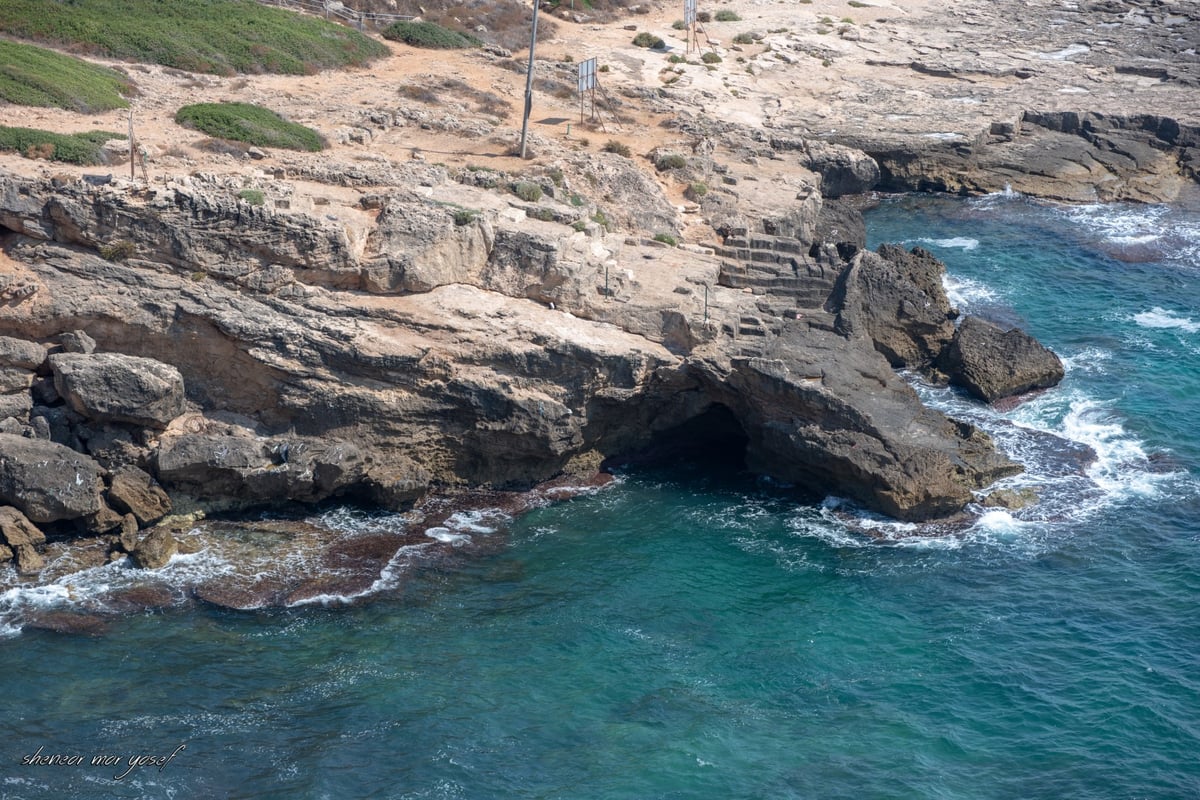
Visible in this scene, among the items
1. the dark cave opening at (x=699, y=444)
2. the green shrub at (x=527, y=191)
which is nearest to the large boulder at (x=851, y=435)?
the dark cave opening at (x=699, y=444)

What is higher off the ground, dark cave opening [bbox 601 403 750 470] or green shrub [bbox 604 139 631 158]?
green shrub [bbox 604 139 631 158]

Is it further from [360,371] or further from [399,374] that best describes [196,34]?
[399,374]

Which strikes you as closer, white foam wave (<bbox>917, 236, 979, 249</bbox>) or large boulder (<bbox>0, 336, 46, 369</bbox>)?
large boulder (<bbox>0, 336, 46, 369</bbox>)

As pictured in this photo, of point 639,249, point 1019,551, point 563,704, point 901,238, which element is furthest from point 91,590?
point 901,238

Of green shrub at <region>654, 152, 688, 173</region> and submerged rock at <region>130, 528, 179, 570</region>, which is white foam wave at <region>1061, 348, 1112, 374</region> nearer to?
green shrub at <region>654, 152, 688, 173</region>

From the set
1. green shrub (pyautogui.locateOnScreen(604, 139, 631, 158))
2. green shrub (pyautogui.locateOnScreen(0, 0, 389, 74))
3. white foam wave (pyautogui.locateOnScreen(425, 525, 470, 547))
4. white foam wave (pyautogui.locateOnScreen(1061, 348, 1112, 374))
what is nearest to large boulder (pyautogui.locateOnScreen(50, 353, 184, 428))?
white foam wave (pyautogui.locateOnScreen(425, 525, 470, 547))

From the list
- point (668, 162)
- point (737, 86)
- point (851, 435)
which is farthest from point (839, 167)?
point (851, 435)
